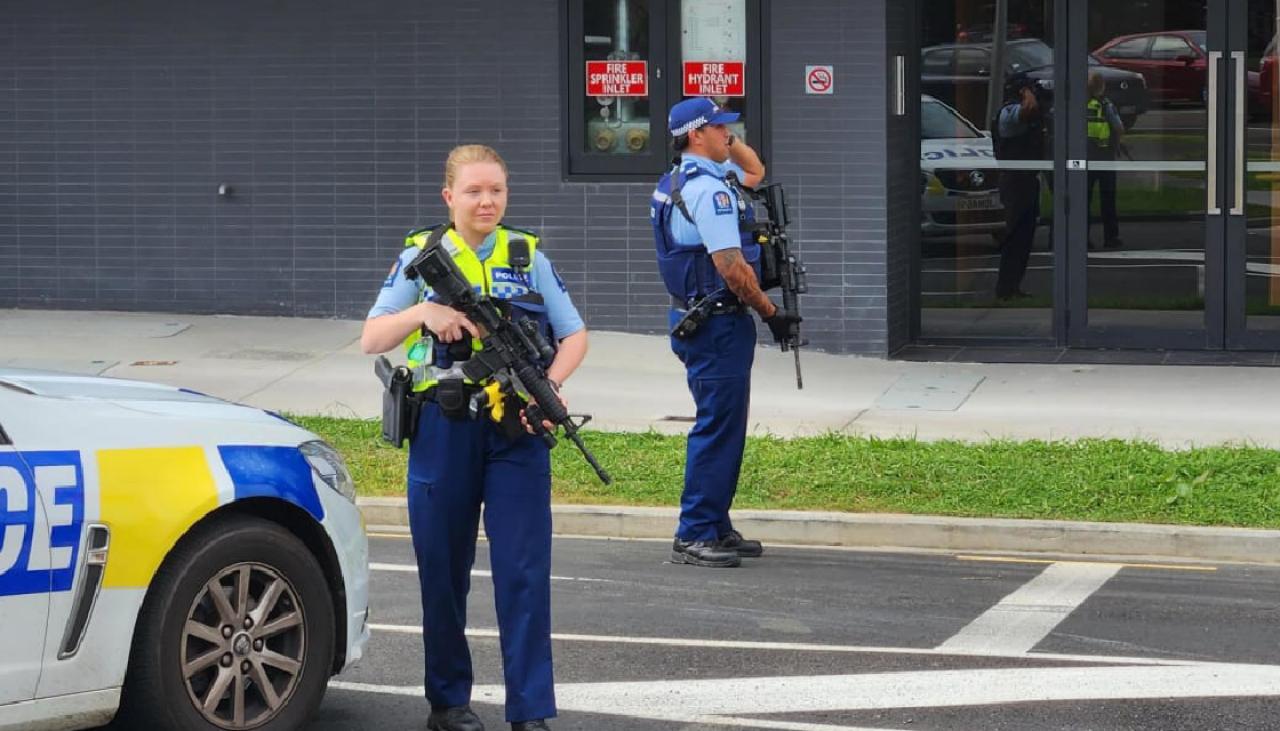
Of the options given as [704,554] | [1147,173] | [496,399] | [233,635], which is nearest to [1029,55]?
[1147,173]

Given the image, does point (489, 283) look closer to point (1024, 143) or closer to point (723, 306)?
point (723, 306)

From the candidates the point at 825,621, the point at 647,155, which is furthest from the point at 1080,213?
the point at 825,621

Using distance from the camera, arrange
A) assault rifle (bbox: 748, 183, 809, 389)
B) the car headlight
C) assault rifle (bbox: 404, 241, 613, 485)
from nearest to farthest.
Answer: assault rifle (bbox: 404, 241, 613, 485), the car headlight, assault rifle (bbox: 748, 183, 809, 389)

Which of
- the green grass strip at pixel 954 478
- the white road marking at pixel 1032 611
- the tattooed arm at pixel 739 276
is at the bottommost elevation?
the white road marking at pixel 1032 611

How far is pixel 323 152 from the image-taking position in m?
15.4

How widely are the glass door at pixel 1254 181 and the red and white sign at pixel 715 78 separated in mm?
3200

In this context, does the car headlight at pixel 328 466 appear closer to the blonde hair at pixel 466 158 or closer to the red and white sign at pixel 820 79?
the blonde hair at pixel 466 158

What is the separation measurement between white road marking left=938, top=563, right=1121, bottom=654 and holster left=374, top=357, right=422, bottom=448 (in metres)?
2.38

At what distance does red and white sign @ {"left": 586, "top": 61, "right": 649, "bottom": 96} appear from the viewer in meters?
14.9

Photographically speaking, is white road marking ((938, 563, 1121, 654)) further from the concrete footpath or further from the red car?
the red car

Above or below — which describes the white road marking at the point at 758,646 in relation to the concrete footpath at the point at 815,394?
below

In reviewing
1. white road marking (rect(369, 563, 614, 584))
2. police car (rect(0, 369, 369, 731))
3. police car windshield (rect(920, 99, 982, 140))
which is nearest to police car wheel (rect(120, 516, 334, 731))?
police car (rect(0, 369, 369, 731))

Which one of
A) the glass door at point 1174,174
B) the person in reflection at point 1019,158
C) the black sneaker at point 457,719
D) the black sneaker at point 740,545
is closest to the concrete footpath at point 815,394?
the black sneaker at point 740,545

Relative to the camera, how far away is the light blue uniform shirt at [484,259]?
6289 mm
